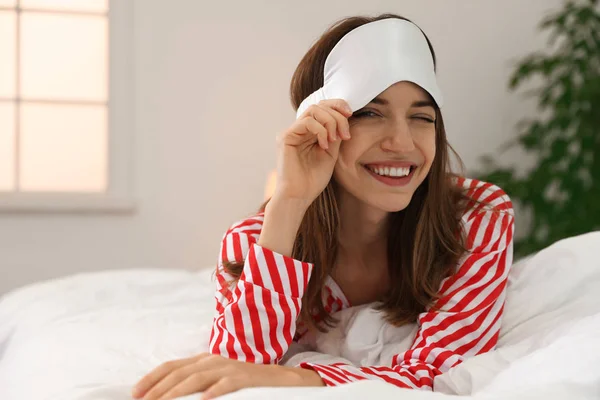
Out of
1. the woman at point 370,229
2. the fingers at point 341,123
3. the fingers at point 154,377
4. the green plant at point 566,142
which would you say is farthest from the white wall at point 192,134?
the fingers at point 154,377

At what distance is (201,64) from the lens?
306 centimetres

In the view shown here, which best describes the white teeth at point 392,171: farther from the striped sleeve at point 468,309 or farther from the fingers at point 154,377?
the fingers at point 154,377

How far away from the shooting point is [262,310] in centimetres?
115

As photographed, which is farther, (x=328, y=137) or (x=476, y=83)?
(x=476, y=83)

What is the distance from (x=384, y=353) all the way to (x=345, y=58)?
0.51 metres

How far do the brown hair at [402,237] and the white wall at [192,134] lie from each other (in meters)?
1.70

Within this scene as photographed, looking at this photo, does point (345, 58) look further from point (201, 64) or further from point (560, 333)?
point (201, 64)

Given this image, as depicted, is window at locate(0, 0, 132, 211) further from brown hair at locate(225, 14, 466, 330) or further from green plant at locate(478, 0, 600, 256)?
brown hair at locate(225, 14, 466, 330)

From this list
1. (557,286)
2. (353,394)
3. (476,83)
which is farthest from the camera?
(476,83)

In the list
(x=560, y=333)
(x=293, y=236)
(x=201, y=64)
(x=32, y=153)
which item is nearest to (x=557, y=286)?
(x=560, y=333)

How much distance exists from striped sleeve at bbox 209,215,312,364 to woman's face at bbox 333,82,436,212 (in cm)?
21

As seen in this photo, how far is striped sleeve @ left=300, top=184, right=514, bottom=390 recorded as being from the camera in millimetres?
1137

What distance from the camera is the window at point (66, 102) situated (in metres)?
2.99

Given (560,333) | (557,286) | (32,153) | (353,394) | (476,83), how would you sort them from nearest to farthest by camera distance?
(353,394) < (560,333) < (557,286) < (32,153) < (476,83)
